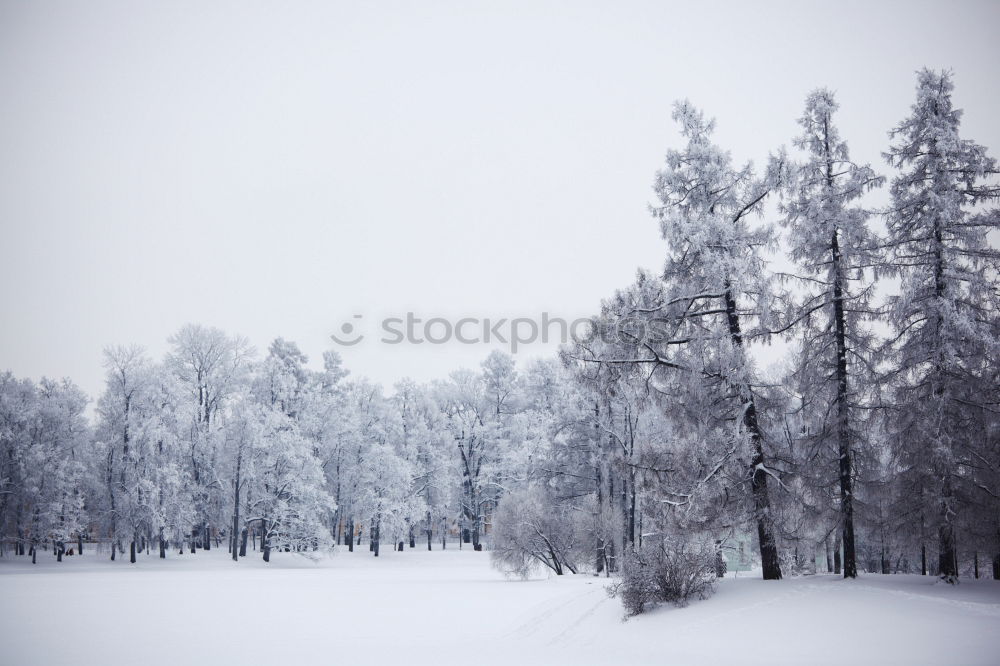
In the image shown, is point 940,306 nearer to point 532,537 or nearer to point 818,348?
point 818,348

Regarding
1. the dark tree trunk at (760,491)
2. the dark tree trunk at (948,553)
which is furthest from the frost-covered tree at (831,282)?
the dark tree trunk at (948,553)

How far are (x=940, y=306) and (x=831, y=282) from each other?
2.10 metres

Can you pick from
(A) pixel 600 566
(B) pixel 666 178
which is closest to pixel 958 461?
(B) pixel 666 178

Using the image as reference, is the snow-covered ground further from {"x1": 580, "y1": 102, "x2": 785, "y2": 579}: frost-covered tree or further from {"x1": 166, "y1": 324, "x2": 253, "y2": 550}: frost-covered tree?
{"x1": 166, "y1": 324, "x2": 253, "y2": 550}: frost-covered tree

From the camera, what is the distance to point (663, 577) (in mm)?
12398

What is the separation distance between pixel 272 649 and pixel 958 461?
1443cm

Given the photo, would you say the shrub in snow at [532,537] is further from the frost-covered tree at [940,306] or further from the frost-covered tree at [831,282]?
the frost-covered tree at [940,306]

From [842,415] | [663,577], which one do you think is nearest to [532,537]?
[663,577]

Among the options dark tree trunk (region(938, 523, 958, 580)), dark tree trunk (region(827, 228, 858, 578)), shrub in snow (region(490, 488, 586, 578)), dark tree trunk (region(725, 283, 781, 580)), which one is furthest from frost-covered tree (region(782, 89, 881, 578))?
shrub in snow (region(490, 488, 586, 578))

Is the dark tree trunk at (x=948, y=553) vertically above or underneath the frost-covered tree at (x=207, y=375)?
underneath

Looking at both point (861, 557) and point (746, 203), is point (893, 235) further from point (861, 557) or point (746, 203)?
point (861, 557)

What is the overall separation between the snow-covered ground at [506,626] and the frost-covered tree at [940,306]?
7.43 ft

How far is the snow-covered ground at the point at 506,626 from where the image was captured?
9.37 meters

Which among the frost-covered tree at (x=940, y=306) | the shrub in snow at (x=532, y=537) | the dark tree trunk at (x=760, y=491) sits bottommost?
the shrub in snow at (x=532, y=537)
